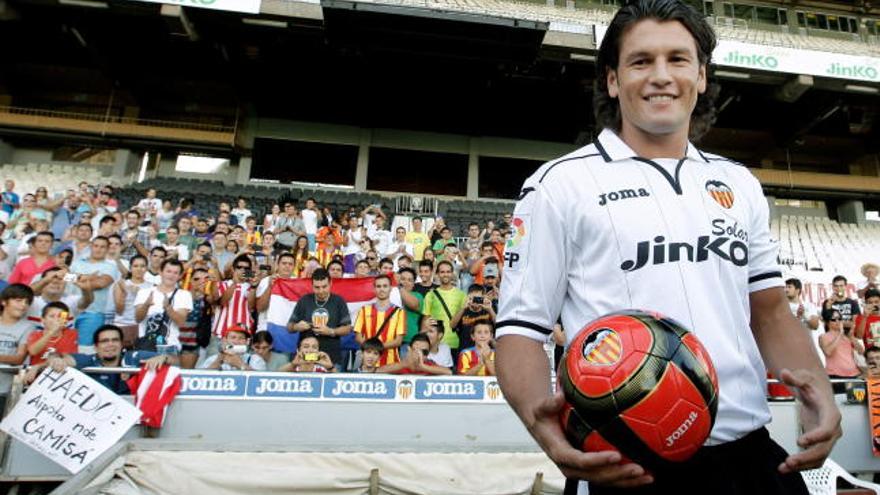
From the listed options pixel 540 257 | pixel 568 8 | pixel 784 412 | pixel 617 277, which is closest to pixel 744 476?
pixel 617 277

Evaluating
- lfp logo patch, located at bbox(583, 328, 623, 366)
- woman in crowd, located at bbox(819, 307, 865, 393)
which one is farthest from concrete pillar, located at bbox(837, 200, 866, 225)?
lfp logo patch, located at bbox(583, 328, 623, 366)

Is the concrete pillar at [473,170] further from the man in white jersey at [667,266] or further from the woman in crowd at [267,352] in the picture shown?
the man in white jersey at [667,266]

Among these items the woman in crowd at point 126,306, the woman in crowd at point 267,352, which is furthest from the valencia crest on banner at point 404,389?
the woman in crowd at point 126,306

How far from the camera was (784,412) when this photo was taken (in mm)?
5703

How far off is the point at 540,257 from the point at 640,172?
0.35 metres

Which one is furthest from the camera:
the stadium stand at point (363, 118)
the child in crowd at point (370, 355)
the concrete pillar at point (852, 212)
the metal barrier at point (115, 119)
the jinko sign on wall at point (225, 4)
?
the concrete pillar at point (852, 212)

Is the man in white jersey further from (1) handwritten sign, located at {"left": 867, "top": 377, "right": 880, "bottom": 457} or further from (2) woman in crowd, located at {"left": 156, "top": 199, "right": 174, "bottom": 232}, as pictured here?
(2) woman in crowd, located at {"left": 156, "top": 199, "right": 174, "bottom": 232}

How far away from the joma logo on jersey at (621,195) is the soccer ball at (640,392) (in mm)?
318

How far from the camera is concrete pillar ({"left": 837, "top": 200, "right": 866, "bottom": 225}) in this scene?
2436cm

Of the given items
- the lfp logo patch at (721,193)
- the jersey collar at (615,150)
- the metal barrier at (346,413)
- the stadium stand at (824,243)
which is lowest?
the metal barrier at (346,413)

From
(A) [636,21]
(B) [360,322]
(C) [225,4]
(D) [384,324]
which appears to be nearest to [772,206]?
(C) [225,4]

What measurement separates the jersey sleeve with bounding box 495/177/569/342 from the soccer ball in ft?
0.53

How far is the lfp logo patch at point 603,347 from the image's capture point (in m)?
1.11

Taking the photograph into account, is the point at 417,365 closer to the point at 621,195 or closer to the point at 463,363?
the point at 463,363
